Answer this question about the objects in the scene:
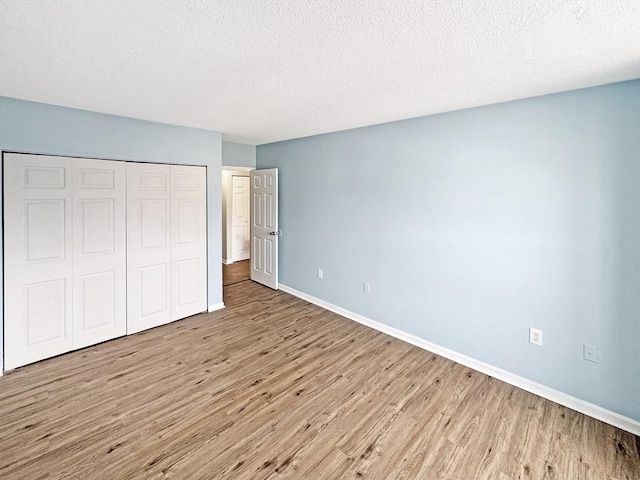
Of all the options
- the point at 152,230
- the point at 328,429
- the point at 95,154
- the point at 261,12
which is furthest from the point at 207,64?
the point at 328,429

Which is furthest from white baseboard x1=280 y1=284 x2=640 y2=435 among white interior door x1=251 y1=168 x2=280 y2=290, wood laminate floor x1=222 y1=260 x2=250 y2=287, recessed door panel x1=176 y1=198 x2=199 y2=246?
wood laminate floor x1=222 y1=260 x2=250 y2=287

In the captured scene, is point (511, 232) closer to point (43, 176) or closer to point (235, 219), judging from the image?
point (43, 176)

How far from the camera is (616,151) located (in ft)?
7.01

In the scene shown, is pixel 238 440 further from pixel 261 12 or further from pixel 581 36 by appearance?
pixel 581 36

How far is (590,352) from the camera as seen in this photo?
2303 mm

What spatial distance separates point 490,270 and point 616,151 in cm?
122

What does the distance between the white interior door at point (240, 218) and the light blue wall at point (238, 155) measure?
1.78 metres

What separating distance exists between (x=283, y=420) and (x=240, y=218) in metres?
5.59

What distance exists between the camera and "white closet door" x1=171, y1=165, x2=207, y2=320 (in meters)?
3.79

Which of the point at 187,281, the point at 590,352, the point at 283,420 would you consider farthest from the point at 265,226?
the point at 590,352

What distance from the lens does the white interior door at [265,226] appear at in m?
4.98

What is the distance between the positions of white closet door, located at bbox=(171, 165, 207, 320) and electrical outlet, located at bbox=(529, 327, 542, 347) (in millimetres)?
3672

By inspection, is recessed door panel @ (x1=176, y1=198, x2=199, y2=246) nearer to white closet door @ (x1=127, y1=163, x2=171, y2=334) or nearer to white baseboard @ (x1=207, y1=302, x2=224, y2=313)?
white closet door @ (x1=127, y1=163, x2=171, y2=334)

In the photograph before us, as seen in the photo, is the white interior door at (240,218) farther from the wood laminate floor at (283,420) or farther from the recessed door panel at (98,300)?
the wood laminate floor at (283,420)
